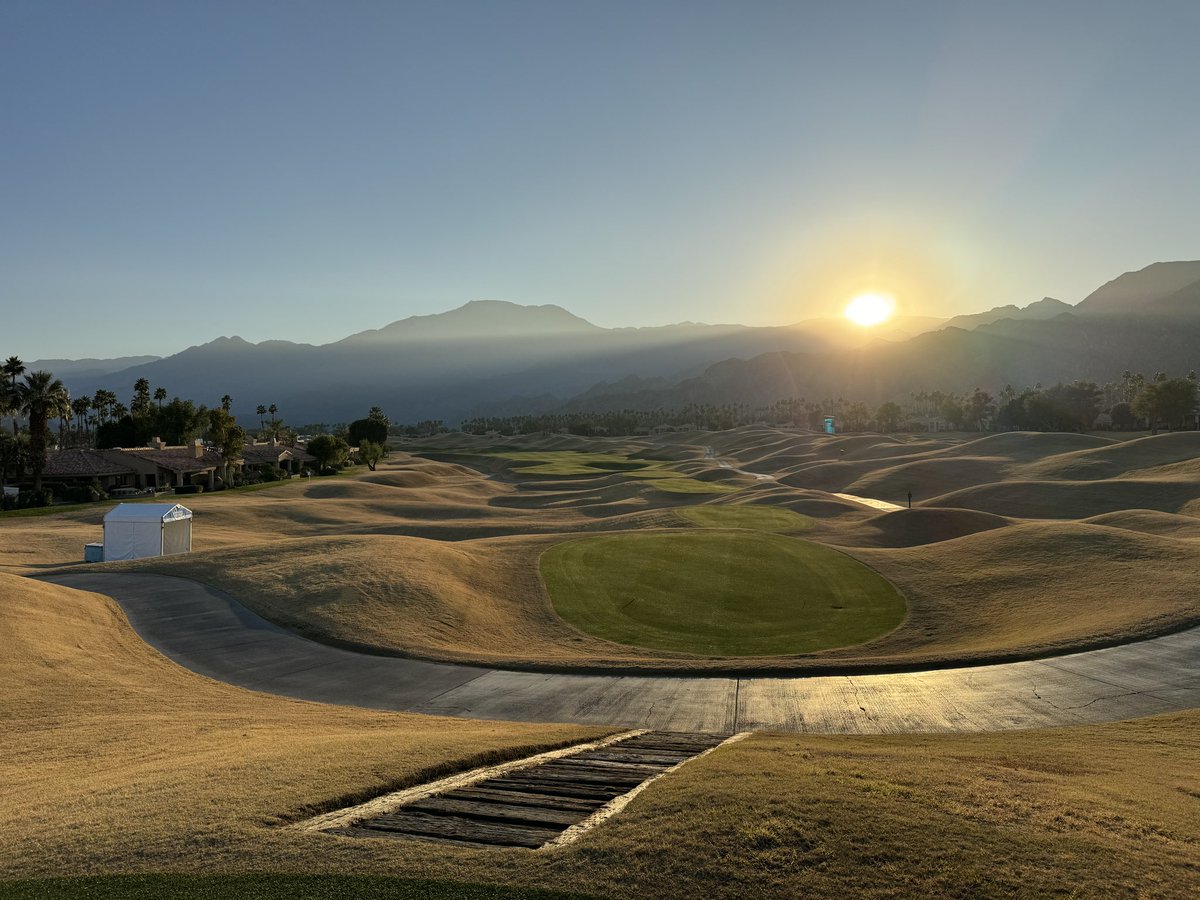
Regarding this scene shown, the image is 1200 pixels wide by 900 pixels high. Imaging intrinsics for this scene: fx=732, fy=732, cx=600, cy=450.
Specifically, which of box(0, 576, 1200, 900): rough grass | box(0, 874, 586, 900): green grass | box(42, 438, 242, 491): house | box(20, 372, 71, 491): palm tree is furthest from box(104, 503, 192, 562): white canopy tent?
box(42, 438, 242, 491): house

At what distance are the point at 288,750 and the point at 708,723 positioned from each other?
9928mm

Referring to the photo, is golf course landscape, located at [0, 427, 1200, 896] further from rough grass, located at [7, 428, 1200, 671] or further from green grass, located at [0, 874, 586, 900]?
rough grass, located at [7, 428, 1200, 671]

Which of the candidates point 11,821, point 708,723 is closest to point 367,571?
A: point 708,723

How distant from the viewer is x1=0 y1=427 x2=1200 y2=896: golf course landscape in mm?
7926

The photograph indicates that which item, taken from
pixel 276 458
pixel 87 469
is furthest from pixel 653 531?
pixel 276 458

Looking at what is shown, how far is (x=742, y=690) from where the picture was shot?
2103cm

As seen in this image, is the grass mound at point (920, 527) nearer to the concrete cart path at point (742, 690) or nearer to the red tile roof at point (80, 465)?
the concrete cart path at point (742, 690)

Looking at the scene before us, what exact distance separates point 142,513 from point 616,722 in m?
35.4

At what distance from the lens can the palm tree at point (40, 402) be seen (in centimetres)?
7300

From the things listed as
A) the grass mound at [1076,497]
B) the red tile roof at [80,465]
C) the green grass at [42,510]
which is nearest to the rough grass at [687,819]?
the green grass at [42,510]

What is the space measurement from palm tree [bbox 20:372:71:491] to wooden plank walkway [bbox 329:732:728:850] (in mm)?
80599

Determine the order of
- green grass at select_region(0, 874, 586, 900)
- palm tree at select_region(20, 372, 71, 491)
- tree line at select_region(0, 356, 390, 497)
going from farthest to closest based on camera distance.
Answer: tree line at select_region(0, 356, 390, 497) → palm tree at select_region(20, 372, 71, 491) → green grass at select_region(0, 874, 586, 900)

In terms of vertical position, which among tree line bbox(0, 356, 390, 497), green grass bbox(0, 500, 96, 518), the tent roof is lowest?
green grass bbox(0, 500, 96, 518)

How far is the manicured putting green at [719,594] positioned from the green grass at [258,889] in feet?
62.5
